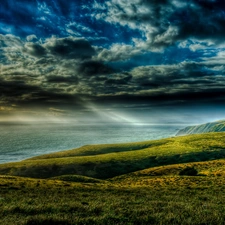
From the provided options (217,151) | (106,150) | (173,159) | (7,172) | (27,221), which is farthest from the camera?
(106,150)

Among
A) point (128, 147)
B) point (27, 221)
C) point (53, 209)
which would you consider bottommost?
point (128, 147)

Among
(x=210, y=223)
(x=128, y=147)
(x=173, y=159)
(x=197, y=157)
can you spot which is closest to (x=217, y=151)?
(x=197, y=157)

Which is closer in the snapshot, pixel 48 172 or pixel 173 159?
pixel 48 172

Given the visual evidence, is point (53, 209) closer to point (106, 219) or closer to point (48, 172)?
point (106, 219)

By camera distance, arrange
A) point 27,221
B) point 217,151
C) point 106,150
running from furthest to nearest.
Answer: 1. point 106,150
2. point 217,151
3. point 27,221

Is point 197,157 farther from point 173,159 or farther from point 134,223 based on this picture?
point 134,223

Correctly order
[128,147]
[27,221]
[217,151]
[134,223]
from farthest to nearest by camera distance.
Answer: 1. [128,147]
2. [217,151]
3. [134,223]
4. [27,221]

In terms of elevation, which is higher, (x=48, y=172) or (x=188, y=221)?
(x=188, y=221)

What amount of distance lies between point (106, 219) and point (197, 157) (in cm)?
9489

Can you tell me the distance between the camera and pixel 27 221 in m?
9.41

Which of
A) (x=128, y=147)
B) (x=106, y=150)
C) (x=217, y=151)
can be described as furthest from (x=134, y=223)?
(x=128, y=147)

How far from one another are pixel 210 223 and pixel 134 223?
12.1 feet

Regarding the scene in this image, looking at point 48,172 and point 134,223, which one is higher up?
point 134,223

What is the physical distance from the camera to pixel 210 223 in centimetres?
985
